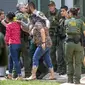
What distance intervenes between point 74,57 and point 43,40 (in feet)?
2.92

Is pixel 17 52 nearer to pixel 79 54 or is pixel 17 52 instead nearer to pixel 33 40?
pixel 33 40

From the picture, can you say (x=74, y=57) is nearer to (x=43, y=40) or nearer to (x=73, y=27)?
(x=73, y=27)

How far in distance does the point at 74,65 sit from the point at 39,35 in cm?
113

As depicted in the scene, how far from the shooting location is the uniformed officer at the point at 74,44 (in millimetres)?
7344

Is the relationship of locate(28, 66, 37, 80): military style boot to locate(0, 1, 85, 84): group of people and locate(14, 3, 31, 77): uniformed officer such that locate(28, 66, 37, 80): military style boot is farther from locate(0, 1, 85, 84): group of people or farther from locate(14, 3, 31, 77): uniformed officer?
locate(14, 3, 31, 77): uniformed officer

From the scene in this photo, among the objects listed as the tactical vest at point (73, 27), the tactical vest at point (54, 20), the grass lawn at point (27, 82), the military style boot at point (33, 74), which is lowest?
the grass lawn at point (27, 82)

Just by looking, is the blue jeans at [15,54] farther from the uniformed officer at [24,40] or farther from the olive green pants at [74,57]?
the olive green pants at [74,57]

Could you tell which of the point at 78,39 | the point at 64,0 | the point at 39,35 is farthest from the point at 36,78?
the point at 64,0

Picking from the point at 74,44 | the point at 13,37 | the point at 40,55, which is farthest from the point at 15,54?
the point at 74,44

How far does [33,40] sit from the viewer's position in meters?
8.13

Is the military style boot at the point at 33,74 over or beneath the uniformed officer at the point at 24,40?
beneath

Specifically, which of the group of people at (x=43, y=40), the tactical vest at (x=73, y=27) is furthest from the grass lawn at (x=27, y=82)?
the tactical vest at (x=73, y=27)

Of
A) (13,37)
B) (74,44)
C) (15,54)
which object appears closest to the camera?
(74,44)

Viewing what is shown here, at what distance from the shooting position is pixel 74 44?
7340 millimetres
